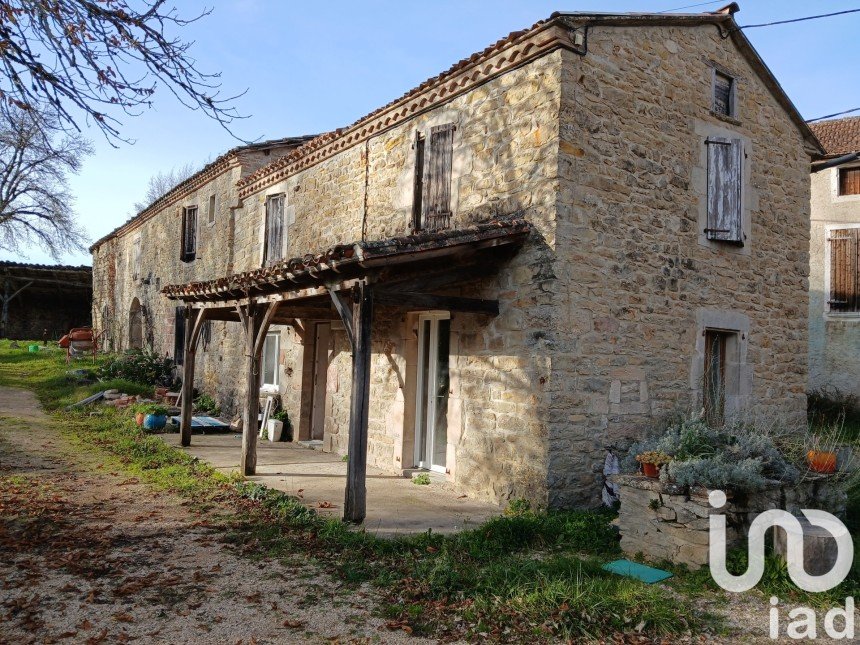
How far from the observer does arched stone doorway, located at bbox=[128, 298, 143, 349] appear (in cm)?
2116

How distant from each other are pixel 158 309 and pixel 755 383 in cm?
1578

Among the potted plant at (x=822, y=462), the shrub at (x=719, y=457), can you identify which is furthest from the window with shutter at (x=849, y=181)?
the potted plant at (x=822, y=462)

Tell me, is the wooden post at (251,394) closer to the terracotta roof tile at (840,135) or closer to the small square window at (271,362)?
the small square window at (271,362)

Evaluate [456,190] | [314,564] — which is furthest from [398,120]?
[314,564]

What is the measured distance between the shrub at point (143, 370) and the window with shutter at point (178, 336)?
0.29m

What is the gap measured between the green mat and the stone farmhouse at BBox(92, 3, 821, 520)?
1.17 m

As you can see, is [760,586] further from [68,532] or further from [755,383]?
[68,532]

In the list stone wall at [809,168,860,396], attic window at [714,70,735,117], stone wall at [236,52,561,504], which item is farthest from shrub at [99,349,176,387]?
stone wall at [809,168,860,396]

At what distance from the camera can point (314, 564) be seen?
5168 millimetres

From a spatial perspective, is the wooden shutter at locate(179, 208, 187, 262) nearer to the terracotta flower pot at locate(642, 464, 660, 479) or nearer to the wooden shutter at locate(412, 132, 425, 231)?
the wooden shutter at locate(412, 132, 425, 231)

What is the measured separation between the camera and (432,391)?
330 inches

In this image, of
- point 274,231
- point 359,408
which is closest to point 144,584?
point 359,408

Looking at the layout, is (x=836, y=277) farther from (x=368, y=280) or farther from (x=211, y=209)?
(x=211, y=209)

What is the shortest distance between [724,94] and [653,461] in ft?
17.2
